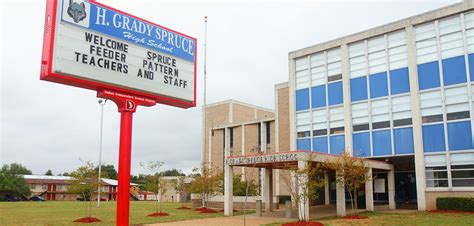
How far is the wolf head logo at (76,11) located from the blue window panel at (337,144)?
2891cm

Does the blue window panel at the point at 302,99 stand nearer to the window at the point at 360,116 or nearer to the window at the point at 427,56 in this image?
the window at the point at 360,116

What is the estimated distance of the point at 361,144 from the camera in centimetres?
3769

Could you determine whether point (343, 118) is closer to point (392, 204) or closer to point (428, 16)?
point (392, 204)

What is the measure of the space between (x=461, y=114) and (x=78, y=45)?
29034 millimetres

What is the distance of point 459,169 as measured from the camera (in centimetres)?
3222

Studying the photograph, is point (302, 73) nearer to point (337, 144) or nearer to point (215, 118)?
point (337, 144)

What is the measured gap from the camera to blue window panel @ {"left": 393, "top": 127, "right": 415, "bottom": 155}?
34938 millimetres

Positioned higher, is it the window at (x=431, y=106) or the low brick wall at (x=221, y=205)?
the window at (x=431, y=106)

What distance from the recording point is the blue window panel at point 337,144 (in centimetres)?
3881

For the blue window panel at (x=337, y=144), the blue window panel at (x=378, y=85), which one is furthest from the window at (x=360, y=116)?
the blue window panel at (x=337, y=144)

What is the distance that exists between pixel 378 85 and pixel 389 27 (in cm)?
509

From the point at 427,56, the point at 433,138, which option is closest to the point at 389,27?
the point at 427,56

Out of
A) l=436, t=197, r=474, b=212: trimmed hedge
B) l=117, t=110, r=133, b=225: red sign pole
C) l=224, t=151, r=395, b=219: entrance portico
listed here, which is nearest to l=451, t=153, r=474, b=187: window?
l=436, t=197, r=474, b=212: trimmed hedge

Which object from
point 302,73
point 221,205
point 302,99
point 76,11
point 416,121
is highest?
point 302,73
